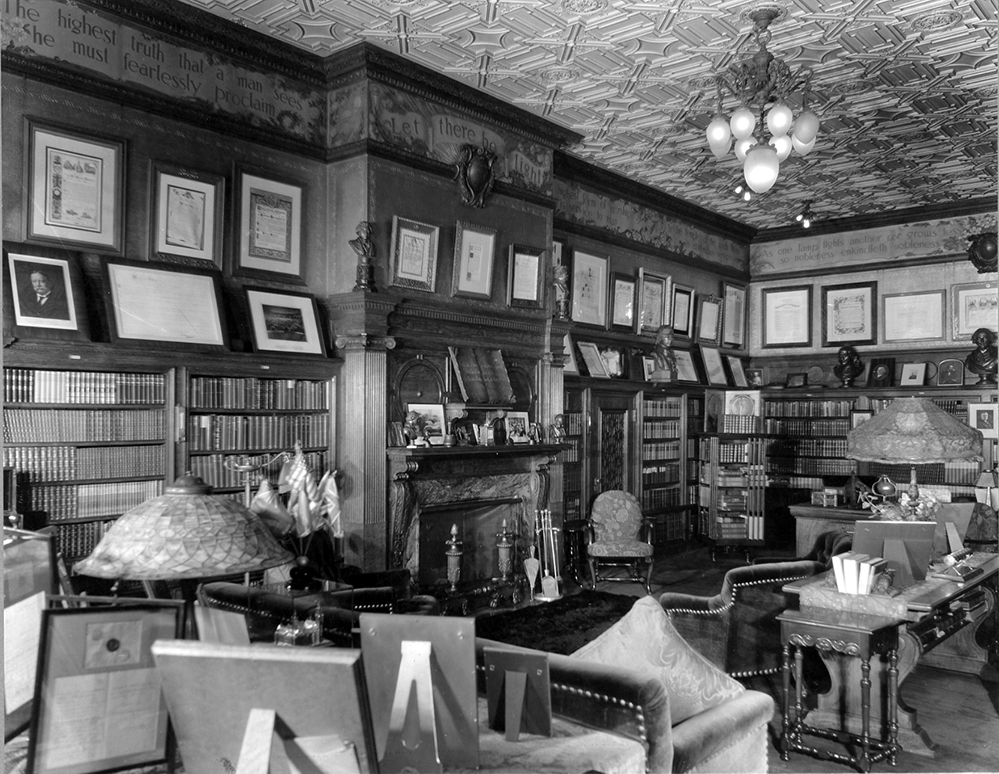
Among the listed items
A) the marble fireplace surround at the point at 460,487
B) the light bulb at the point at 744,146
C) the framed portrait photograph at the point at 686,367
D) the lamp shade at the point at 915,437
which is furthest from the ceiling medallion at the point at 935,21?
the framed portrait photograph at the point at 686,367

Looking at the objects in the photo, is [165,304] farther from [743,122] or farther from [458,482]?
[743,122]

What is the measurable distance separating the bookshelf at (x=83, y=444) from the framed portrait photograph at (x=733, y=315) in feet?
26.2

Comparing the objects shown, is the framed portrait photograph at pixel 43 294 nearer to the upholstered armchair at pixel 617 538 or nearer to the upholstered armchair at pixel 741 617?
the upholstered armchair at pixel 741 617

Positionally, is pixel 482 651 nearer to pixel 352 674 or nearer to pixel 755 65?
pixel 352 674

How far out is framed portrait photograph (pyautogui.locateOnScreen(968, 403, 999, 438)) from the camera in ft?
31.3

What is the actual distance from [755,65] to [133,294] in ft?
13.1

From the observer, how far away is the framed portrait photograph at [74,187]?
464 cm

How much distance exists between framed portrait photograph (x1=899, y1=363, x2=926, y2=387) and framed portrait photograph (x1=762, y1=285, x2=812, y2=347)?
1.26 m

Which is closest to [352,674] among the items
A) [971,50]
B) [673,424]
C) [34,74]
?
[34,74]

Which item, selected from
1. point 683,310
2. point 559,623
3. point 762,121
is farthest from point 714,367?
point 559,623

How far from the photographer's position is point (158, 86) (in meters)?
5.18

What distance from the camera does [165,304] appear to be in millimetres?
5102

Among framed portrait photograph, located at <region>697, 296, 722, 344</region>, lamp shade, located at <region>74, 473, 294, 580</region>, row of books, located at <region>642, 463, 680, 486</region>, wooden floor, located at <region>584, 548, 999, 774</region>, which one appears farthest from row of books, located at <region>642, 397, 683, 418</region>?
lamp shade, located at <region>74, 473, 294, 580</region>

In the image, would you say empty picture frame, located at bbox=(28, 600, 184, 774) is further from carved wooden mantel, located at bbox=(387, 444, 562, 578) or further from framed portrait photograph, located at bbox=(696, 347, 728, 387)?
A: framed portrait photograph, located at bbox=(696, 347, 728, 387)
